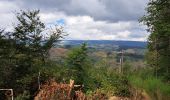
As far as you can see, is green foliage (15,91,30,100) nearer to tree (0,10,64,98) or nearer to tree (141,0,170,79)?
tree (0,10,64,98)

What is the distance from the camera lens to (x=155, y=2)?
43.1m

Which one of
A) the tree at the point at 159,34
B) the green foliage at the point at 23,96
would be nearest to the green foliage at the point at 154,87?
the green foliage at the point at 23,96

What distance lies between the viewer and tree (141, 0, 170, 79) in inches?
1633

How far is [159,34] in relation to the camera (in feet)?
150

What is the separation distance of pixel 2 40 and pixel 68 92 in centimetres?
993

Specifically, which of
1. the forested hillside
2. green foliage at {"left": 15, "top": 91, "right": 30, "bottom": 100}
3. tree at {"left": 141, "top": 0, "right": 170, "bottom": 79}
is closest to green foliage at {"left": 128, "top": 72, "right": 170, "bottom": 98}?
the forested hillside

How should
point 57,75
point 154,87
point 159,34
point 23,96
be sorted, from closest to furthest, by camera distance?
point 154,87 < point 23,96 < point 57,75 < point 159,34

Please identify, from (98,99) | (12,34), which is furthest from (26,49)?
(98,99)

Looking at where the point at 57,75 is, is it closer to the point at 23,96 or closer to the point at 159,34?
the point at 23,96

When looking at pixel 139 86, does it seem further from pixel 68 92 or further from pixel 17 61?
pixel 17 61

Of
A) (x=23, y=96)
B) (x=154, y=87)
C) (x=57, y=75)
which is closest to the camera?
(x=154, y=87)

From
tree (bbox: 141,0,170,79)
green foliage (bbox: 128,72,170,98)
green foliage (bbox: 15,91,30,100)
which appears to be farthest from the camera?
tree (bbox: 141,0,170,79)

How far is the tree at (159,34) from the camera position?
41.5 m

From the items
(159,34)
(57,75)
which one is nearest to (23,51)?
(57,75)
